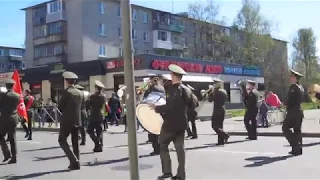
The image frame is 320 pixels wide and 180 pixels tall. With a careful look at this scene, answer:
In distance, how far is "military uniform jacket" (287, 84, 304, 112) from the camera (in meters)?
10.9

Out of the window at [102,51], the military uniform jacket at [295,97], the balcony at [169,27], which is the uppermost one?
the balcony at [169,27]

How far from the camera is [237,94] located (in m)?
44.5

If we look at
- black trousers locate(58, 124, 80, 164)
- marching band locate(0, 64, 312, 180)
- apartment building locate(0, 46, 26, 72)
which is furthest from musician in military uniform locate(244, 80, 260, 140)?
apartment building locate(0, 46, 26, 72)

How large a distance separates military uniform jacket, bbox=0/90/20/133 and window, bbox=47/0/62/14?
51.3 meters

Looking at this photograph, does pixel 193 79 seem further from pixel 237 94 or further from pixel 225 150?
pixel 225 150

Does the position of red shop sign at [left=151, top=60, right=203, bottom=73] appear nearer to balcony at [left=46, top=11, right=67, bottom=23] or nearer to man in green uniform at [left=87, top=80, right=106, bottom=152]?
man in green uniform at [left=87, top=80, right=106, bottom=152]

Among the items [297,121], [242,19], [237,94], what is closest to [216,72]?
[237,94]

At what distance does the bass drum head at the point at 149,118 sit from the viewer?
8.86 m

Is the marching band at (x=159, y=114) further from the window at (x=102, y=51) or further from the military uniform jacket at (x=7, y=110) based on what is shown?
the window at (x=102, y=51)

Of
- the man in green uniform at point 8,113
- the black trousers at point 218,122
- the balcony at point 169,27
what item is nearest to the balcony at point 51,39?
the balcony at point 169,27

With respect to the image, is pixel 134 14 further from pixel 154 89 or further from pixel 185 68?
pixel 154 89

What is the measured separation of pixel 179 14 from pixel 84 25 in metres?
16.8

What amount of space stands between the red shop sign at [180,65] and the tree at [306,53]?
42247mm

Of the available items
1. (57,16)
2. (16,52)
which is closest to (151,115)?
(57,16)
